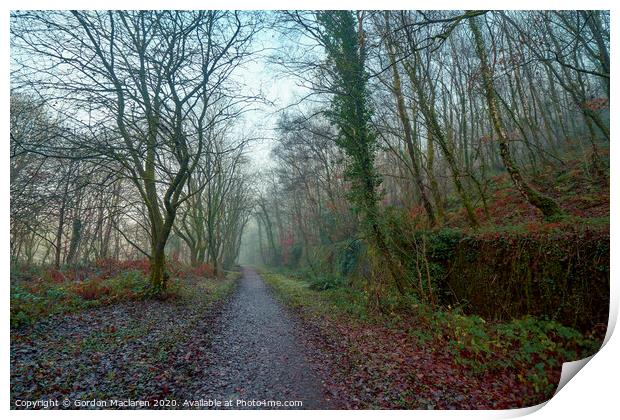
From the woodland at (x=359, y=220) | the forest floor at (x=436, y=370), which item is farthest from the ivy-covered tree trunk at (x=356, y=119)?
the forest floor at (x=436, y=370)

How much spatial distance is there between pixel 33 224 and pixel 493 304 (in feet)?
26.5

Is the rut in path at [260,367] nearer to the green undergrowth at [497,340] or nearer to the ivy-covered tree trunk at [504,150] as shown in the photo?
the green undergrowth at [497,340]

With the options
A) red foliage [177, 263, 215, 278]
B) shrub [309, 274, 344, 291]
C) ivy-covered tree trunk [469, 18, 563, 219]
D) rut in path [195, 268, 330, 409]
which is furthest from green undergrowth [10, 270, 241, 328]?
ivy-covered tree trunk [469, 18, 563, 219]

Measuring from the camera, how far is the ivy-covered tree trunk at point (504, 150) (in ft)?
16.1

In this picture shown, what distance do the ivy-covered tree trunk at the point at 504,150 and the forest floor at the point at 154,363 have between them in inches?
189

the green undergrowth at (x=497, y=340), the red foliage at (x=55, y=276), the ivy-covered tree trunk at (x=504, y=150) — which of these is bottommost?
the green undergrowth at (x=497, y=340)

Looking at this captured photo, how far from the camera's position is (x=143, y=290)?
22.5 feet

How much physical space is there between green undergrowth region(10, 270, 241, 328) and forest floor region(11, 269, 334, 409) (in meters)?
0.23

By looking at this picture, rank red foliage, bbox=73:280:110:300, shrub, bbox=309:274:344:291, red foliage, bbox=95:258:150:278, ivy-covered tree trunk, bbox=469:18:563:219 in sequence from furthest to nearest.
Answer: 1. shrub, bbox=309:274:344:291
2. red foliage, bbox=95:258:150:278
3. red foliage, bbox=73:280:110:300
4. ivy-covered tree trunk, bbox=469:18:563:219

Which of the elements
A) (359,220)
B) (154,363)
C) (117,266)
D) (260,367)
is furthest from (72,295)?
(359,220)

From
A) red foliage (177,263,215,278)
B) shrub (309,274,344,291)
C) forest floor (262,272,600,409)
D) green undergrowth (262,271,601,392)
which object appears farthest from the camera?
red foliage (177,263,215,278)

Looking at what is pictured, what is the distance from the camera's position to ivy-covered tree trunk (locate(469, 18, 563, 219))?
16.1 feet

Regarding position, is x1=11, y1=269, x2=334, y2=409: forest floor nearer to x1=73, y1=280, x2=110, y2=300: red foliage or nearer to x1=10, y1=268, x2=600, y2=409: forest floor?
x1=10, y1=268, x2=600, y2=409: forest floor

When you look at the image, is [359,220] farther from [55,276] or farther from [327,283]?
[55,276]
